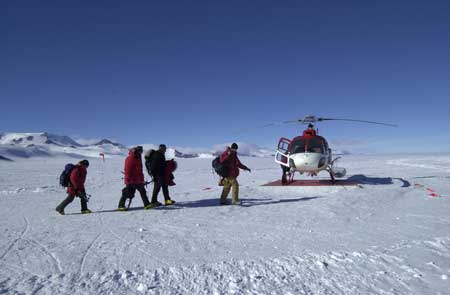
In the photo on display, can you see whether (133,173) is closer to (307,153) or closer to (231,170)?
(231,170)

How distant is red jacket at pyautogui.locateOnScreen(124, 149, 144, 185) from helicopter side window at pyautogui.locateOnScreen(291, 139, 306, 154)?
708 centimetres

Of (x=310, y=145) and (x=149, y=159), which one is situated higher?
(x=310, y=145)

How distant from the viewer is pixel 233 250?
4.99 metres

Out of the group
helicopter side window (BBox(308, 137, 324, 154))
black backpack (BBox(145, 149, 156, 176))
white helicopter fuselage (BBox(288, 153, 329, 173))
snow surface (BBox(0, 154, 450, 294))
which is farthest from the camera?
helicopter side window (BBox(308, 137, 324, 154))

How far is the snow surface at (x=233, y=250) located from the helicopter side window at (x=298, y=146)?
15.3ft

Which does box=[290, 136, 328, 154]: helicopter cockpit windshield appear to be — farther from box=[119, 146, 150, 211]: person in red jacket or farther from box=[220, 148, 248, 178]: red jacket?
box=[119, 146, 150, 211]: person in red jacket

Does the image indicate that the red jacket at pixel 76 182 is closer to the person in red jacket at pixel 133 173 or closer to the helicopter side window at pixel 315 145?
the person in red jacket at pixel 133 173

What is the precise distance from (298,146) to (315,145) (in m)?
0.70

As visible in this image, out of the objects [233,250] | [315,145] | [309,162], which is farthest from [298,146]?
[233,250]

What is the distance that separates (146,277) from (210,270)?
0.82m

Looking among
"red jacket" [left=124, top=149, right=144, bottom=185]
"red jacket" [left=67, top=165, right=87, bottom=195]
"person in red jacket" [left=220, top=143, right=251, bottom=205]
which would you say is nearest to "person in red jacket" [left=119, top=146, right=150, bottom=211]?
"red jacket" [left=124, top=149, right=144, bottom=185]

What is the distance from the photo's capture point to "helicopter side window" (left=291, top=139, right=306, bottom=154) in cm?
1333

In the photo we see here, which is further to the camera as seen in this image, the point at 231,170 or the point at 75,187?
the point at 231,170

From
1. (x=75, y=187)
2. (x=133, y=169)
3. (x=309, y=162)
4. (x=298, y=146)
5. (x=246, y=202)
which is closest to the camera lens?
(x=75, y=187)
